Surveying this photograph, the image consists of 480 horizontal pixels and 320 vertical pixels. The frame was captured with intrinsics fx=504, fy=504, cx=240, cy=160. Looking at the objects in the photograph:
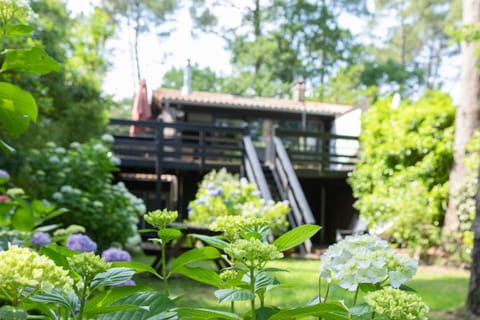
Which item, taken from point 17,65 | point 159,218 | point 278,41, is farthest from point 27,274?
point 278,41

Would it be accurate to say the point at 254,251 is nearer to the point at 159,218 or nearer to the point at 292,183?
the point at 159,218

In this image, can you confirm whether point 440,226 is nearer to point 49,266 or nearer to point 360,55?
point 49,266

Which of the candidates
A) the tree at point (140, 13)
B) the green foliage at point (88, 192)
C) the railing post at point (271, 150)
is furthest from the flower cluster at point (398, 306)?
the tree at point (140, 13)

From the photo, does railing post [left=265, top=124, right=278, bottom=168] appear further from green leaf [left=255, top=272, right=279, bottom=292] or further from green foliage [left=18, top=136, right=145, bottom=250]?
green leaf [left=255, top=272, right=279, bottom=292]

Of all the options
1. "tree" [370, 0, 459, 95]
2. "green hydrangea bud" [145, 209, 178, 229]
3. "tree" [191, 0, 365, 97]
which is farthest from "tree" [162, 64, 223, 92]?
"green hydrangea bud" [145, 209, 178, 229]

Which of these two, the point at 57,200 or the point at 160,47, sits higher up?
the point at 160,47

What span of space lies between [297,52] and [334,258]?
20.0m

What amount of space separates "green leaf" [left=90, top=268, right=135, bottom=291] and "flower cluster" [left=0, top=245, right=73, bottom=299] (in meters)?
0.10

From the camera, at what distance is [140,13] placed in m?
19.5

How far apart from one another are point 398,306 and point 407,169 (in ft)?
25.7

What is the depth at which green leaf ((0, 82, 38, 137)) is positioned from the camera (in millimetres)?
832

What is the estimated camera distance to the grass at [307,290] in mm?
3418

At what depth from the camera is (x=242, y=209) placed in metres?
7.08

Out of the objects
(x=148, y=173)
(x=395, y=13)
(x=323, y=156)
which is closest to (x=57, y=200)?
(x=148, y=173)
